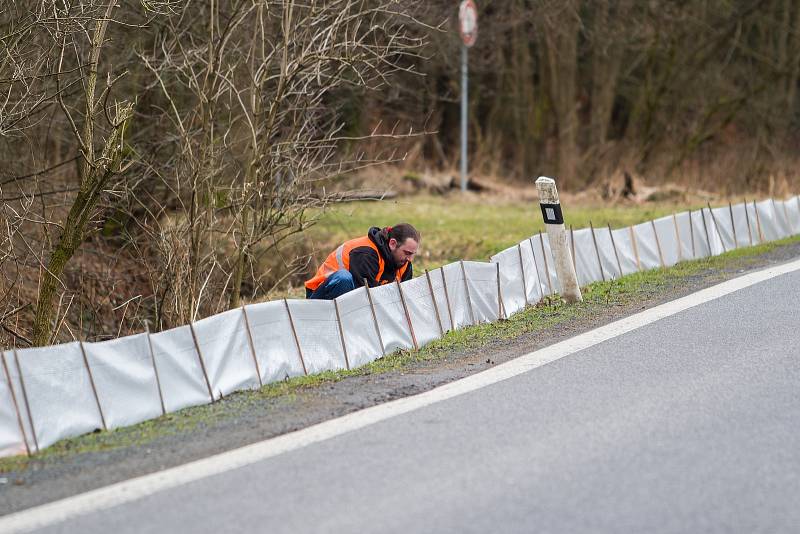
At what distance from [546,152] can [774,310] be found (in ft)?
81.4

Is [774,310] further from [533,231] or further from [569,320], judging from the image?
[533,231]

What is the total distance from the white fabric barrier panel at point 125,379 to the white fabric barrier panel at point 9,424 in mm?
553

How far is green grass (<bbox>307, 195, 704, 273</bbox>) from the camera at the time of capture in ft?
61.7

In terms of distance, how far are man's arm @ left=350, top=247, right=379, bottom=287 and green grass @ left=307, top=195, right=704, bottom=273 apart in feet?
20.0

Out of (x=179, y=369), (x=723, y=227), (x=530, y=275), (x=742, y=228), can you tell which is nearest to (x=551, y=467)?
(x=179, y=369)

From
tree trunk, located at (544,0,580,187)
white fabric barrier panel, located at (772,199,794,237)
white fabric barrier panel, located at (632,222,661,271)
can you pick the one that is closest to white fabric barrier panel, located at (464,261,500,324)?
white fabric barrier panel, located at (632,222,661,271)

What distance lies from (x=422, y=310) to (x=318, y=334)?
137 cm

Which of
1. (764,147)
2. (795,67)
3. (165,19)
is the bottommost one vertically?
(764,147)

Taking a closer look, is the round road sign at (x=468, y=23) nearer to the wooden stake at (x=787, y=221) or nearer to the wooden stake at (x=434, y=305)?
the wooden stake at (x=787, y=221)

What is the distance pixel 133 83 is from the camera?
15852 millimetres

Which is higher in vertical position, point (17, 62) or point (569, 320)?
point (17, 62)

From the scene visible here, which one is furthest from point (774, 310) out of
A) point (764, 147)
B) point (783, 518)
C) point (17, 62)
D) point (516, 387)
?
point (764, 147)

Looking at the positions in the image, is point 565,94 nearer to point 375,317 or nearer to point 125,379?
point 375,317

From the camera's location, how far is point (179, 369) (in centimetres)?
786
